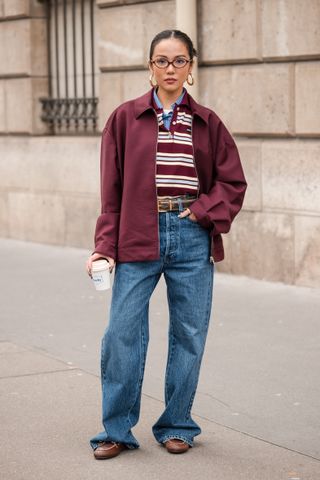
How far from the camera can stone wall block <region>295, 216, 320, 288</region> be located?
29.4 feet

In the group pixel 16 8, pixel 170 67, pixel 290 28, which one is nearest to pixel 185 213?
pixel 170 67

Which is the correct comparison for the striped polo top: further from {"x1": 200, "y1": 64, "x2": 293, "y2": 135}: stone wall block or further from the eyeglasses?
{"x1": 200, "y1": 64, "x2": 293, "y2": 135}: stone wall block

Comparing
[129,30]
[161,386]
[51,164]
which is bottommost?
[161,386]

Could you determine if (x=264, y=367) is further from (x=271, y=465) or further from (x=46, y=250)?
(x=46, y=250)

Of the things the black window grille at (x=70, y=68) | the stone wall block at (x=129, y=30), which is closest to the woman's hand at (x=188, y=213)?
the stone wall block at (x=129, y=30)

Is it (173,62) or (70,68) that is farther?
(70,68)

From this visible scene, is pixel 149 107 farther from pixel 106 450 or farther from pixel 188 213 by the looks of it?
pixel 106 450

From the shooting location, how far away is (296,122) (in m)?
9.09

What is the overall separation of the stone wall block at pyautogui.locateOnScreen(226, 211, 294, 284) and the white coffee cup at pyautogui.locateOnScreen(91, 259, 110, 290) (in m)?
4.55

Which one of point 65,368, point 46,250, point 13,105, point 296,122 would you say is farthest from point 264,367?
point 13,105

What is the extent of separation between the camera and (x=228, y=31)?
9664mm

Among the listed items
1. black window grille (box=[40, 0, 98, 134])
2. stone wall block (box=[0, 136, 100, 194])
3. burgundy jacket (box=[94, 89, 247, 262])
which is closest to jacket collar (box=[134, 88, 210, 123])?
burgundy jacket (box=[94, 89, 247, 262])

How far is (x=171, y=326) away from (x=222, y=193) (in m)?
0.59

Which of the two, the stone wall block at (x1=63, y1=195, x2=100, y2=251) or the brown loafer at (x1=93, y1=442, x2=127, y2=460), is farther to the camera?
the stone wall block at (x1=63, y1=195, x2=100, y2=251)
